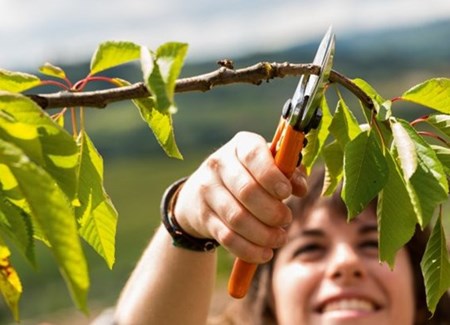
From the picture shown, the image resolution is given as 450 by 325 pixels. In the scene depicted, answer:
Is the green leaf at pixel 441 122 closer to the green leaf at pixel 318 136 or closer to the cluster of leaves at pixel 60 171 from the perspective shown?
the green leaf at pixel 318 136

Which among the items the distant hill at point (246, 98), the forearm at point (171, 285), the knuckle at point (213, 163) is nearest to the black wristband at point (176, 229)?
the forearm at point (171, 285)

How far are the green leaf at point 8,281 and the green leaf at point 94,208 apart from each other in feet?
0.36

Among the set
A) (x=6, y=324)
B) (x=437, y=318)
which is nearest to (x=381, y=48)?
(x=6, y=324)

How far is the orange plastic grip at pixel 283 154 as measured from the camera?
2.97 feet

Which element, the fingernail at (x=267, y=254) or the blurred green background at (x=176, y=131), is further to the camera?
the blurred green background at (x=176, y=131)

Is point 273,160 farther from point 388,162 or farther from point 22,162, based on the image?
point 22,162

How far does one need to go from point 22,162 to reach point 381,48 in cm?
7515

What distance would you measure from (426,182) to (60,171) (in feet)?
1.06

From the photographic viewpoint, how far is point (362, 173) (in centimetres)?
80

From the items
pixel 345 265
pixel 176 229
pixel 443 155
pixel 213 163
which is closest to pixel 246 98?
pixel 345 265

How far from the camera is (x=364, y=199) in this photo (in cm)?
81

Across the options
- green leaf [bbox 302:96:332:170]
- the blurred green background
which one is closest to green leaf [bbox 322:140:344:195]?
green leaf [bbox 302:96:332:170]

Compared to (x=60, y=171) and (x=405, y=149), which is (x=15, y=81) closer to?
(x=60, y=171)

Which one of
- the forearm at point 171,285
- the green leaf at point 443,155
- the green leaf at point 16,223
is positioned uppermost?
the green leaf at point 443,155
